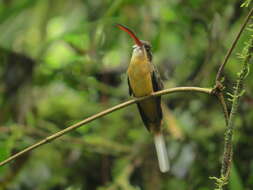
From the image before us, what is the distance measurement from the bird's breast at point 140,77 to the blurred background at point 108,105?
51 centimetres

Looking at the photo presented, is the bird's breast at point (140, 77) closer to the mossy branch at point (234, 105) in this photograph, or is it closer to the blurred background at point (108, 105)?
the blurred background at point (108, 105)

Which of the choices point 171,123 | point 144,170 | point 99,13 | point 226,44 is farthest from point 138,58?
point 226,44

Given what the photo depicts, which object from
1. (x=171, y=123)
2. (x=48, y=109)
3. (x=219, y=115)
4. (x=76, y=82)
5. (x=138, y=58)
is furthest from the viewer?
(x=48, y=109)

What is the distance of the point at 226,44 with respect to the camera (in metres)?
3.63

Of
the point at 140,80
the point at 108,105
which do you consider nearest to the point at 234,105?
the point at 140,80

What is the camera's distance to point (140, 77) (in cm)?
223

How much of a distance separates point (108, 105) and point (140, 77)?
1407mm

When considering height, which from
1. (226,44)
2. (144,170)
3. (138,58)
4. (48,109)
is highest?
(138,58)

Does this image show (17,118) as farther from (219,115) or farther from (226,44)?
(226,44)

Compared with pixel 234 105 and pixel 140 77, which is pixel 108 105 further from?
pixel 234 105

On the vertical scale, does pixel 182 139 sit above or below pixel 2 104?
below

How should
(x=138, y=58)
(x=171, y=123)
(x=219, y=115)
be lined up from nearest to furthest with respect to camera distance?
(x=138, y=58) < (x=171, y=123) < (x=219, y=115)

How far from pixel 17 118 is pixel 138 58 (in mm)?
1073

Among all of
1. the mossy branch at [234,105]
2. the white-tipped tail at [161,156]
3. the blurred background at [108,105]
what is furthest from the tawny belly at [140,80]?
the mossy branch at [234,105]
